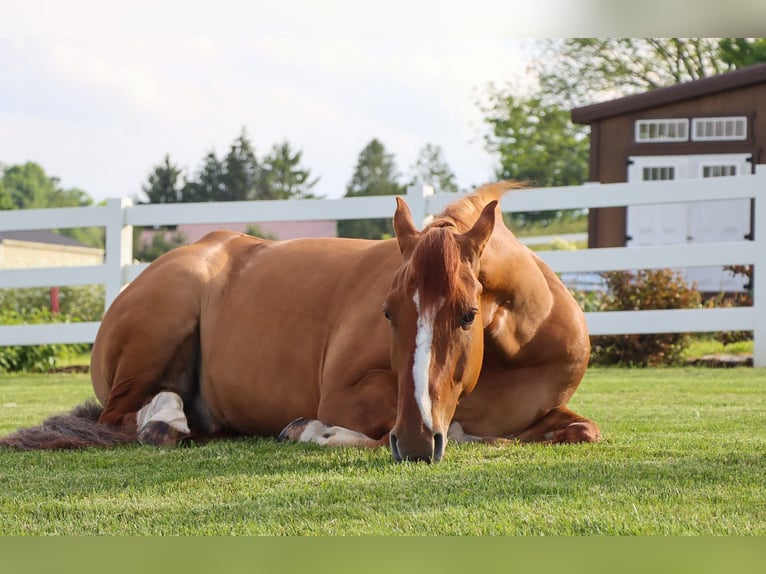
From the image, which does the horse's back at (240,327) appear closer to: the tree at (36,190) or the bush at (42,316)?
the bush at (42,316)

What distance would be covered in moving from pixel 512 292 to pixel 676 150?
603 inches

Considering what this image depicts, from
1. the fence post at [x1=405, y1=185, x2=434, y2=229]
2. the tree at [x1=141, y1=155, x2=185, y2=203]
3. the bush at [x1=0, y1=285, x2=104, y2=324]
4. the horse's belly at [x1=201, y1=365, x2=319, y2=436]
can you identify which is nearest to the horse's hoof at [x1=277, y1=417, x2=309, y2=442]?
the horse's belly at [x1=201, y1=365, x2=319, y2=436]

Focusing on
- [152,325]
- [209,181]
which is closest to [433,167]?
[209,181]

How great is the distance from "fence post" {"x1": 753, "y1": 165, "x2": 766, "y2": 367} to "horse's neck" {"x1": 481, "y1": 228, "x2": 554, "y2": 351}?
4.89m

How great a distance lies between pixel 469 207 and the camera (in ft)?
13.3

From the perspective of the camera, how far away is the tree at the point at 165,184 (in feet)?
176

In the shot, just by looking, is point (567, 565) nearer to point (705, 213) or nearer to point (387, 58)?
point (705, 213)

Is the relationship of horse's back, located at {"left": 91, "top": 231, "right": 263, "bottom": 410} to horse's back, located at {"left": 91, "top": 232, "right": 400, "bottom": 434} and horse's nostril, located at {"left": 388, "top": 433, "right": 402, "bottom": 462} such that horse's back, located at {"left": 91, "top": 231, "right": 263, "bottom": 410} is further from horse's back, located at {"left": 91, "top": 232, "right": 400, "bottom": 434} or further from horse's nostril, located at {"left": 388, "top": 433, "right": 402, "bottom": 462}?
horse's nostril, located at {"left": 388, "top": 433, "right": 402, "bottom": 462}

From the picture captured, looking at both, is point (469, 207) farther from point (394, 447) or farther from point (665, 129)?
point (665, 129)

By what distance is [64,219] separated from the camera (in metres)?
10.5

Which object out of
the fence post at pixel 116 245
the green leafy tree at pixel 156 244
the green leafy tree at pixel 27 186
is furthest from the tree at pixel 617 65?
the green leafy tree at pixel 27 186

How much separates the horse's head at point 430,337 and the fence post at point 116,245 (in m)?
6.92

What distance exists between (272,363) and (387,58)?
143ft

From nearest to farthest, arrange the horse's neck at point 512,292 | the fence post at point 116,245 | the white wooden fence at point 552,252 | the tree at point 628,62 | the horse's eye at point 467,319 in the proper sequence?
the horse's eye at point 467,319
the horse's neck at point 512,292
the white wooden fence at point 552,252
the fence post at point 116,245
the tree at point 628,62
